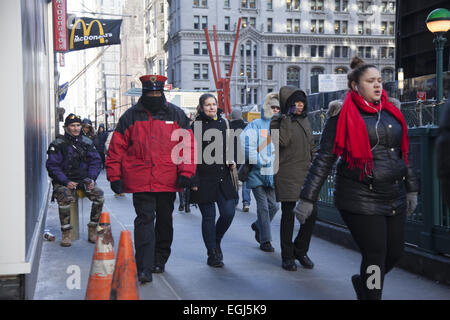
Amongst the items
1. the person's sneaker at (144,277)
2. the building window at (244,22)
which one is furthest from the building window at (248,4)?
the person's sneaker at (144,277)

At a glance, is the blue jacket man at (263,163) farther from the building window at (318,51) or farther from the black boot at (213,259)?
the building window at (318,51)

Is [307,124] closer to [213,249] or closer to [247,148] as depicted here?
[247,148]

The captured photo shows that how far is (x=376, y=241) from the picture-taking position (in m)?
4.42

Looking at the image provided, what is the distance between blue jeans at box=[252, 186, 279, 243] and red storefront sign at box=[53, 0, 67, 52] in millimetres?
13040

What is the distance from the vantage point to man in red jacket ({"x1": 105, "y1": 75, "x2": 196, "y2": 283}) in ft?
20.3

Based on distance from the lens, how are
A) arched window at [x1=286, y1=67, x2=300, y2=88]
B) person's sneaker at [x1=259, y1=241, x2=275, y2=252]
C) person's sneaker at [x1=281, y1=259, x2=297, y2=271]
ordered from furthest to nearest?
arched window at [x1=286, y1=67, x2=300, y2=88]
person's sneaker at [x1=259, y1=241, x2=275, y2=252]
person's sneaker at [x1=281, y1=259, x2=297, y2=271]

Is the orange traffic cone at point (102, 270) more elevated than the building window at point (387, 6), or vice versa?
the building window at point (387, 6)

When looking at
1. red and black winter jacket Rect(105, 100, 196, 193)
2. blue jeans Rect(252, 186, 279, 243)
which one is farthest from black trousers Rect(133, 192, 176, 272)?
blue jeans Rect(252, 186, 279, 243)

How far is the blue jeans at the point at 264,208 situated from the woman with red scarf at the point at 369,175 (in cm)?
327

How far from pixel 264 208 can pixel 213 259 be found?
1.27m

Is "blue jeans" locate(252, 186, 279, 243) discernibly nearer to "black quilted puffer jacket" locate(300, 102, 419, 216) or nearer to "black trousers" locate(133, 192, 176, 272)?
"black trousers" locate(133, 192, 176, 272)

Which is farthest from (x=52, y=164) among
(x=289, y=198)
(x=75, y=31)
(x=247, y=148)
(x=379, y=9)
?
(x=379, y=9)

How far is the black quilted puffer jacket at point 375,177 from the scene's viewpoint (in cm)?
449

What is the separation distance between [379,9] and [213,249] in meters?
97.8
